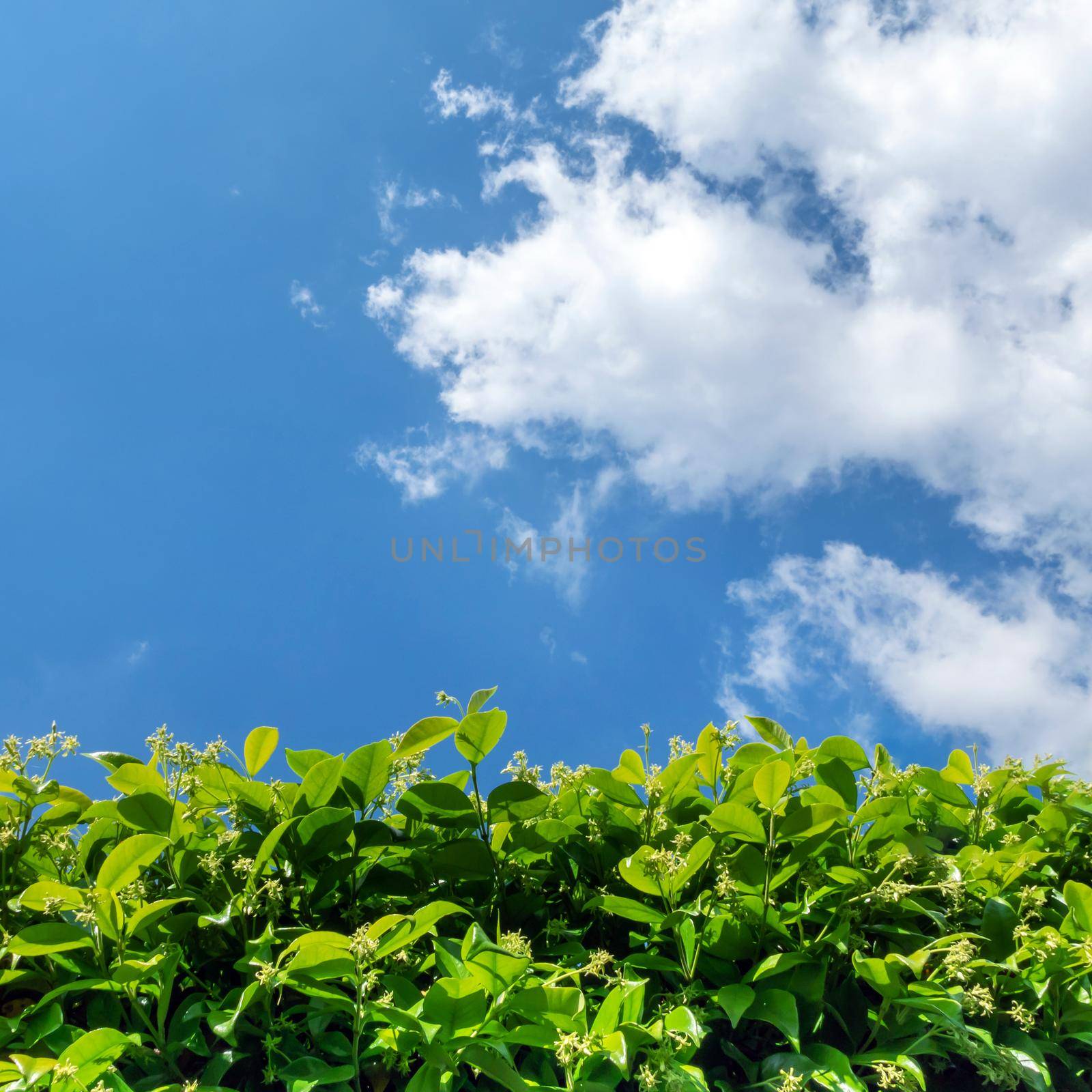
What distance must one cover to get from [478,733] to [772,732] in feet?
4.14

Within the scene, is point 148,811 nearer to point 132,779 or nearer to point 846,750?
point 132,779

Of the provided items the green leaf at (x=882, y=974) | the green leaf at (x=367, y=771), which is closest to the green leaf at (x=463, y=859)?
the green leaf at (x=367, y=771)

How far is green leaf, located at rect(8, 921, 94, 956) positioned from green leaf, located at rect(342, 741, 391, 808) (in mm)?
723

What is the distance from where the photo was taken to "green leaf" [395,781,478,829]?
2334mm

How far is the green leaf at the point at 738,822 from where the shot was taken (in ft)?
7.34

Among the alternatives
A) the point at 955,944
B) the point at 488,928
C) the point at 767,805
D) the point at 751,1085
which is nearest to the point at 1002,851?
the point at 955,944

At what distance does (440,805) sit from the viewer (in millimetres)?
2344

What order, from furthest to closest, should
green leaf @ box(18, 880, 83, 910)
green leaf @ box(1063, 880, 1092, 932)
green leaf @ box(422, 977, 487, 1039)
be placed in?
1. green leaf @ box(1063, 880, 1092, 932)
2. green leaf @ box(18, 880, 83, 910)
3. green leaf @ box(422, 977, 487, 1039)

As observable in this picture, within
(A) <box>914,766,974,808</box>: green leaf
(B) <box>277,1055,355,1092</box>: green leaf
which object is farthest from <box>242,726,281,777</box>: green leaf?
(A) <box>914,766,974,808</box>: green leaf

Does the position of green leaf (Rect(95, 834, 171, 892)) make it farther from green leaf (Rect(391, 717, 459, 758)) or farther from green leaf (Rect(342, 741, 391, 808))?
green leaf (Rect(391, 717, 459, 758))

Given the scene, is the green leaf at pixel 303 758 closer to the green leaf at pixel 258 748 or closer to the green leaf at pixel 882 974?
the green leaf at pixel 258 748

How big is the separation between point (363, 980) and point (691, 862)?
0.87 meters

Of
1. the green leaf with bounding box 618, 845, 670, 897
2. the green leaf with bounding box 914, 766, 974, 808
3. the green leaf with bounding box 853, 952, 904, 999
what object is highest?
the green leaf with bounding box 914, 766, 974, 808

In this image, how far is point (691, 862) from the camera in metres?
2.19
